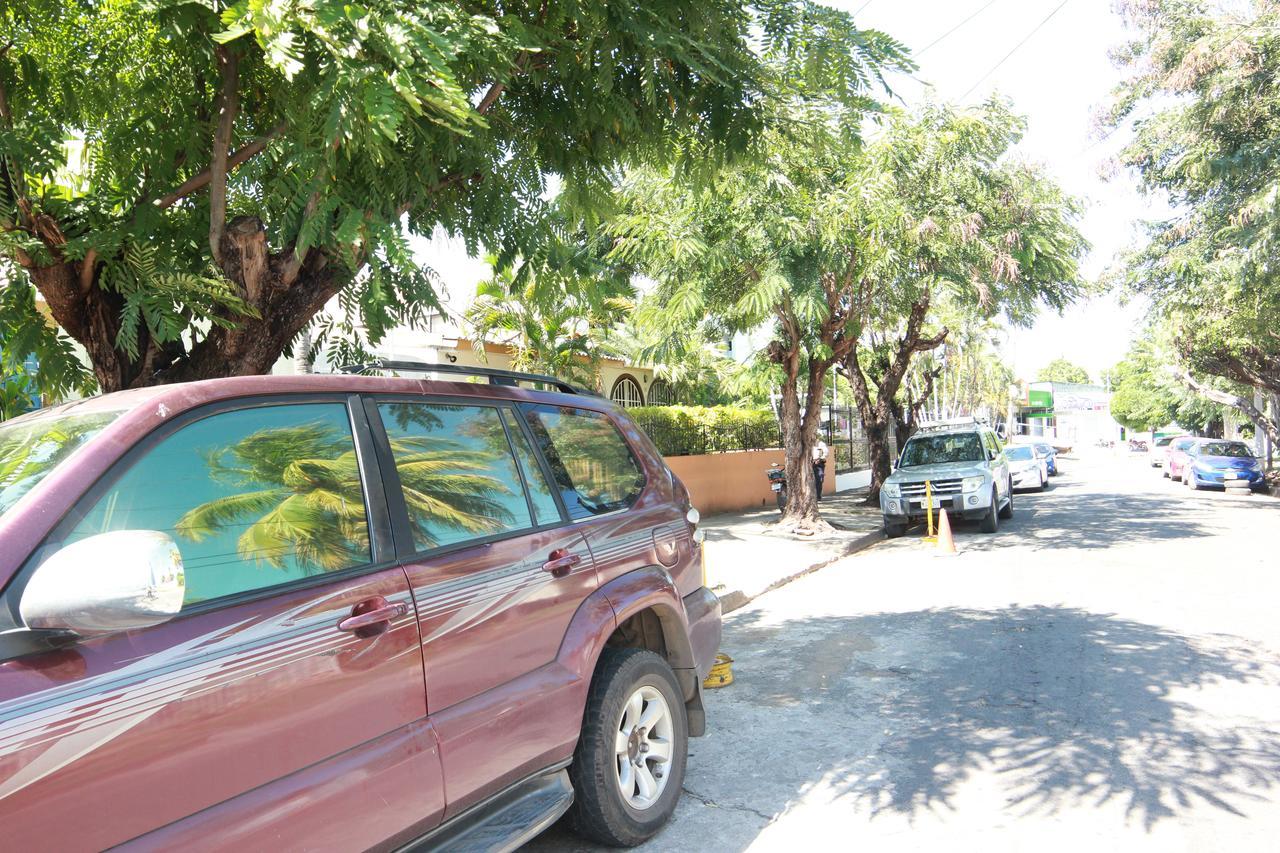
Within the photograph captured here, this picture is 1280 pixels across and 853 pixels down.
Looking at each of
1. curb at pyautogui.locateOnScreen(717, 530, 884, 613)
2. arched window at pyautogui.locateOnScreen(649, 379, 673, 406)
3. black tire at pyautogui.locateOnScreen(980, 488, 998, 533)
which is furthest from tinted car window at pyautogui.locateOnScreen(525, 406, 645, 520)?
arched window at pyautogui.locateOnScreen(649, 379, 673, 406)

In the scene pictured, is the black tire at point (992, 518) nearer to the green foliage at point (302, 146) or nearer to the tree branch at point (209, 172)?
the green foliage at point (302, 146)

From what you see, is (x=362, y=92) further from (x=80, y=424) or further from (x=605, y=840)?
(x=605, y=840)

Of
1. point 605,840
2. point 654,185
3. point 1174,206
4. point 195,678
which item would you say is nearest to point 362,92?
point 195,678

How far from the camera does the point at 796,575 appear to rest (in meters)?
11.6

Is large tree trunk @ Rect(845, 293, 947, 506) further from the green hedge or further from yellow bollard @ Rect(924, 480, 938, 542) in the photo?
yellow bollard @ Rect(924, 480, 938, 542)

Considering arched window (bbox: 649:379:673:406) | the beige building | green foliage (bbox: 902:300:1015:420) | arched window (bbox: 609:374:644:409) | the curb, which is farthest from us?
green foliage (bbox: 902:300:1015:420)

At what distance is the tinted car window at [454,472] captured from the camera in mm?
2959

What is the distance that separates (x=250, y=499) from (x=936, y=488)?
550 inches

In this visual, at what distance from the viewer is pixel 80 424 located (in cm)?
240

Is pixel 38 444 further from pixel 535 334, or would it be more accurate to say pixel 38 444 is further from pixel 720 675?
pixel 535 334

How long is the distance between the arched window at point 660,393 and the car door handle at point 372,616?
21.1 meters

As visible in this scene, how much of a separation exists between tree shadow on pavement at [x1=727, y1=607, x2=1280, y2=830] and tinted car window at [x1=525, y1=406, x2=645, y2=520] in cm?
163

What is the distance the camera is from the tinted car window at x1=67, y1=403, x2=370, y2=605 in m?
2.23

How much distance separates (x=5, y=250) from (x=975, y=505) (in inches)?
549
